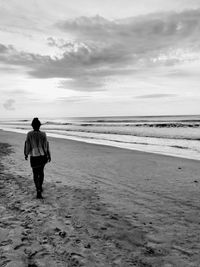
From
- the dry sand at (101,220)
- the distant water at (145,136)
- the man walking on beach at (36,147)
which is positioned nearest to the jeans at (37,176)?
the man walking on beach at (36,147)

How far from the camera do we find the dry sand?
3945mm

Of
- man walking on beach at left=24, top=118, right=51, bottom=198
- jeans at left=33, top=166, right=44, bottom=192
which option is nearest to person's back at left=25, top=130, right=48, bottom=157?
man walking on beach at left=24, top=118, right=51, bottom=198

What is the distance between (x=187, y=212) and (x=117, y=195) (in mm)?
2179

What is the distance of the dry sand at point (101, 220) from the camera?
395cm

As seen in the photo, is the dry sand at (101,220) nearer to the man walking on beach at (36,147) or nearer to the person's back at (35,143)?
the man walking on beach at (36,147)

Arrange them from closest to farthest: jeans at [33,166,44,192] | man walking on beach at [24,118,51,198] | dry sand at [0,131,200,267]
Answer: dry sand at [0,131,200,267]
man walking on beach at [24,118,51,198]
jeans at [33,166,44,192]

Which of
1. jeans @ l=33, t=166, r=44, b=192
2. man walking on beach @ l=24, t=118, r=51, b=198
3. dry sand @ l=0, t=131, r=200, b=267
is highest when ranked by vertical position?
man walking on beach @ l=24, t=118, r=51, b=198

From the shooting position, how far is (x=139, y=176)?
9.99 m

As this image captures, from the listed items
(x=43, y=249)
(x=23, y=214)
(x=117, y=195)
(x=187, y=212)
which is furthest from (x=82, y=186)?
(x=43, y=249)

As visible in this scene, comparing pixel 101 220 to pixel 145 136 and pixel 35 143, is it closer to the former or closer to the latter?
pixel 35 143

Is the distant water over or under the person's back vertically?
under

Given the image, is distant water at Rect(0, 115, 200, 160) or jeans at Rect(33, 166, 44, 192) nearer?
jeans at Rect(33, 166, 44, 192)

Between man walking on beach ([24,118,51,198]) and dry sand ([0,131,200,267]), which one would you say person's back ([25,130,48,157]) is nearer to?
man walking on beach ([24,118,51,198])

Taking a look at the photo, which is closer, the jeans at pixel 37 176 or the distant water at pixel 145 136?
the jeans at pixel 37 176
